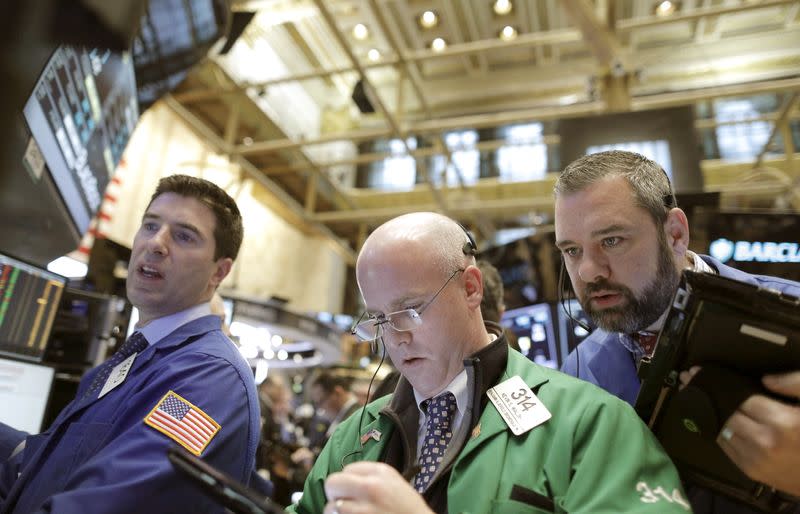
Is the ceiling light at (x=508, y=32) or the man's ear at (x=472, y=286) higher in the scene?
the ceiling light at (x=508, y=32)

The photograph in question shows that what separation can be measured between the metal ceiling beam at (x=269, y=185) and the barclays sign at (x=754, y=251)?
6363 millimetres

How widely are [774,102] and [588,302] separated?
11.8 m

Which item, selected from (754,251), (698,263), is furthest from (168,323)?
(754,251)

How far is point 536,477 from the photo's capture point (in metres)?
1.20

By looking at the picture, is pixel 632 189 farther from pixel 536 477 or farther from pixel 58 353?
pixel 58 353

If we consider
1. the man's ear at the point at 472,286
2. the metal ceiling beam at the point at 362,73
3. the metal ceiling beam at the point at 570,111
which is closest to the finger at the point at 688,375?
the man's ear at the point at 472,286

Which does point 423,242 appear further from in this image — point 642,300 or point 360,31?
point 360,31

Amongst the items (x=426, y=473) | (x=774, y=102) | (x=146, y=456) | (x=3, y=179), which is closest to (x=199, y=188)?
(x=146, y=456)

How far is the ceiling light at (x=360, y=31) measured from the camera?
32.3 feet

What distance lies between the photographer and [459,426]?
1413 mm

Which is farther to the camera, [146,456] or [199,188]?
[199,188]

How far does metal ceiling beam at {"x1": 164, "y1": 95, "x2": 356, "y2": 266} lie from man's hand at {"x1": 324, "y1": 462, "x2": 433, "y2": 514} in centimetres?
787

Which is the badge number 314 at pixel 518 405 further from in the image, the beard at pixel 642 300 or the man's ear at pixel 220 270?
the man's ear at pixel 220 270

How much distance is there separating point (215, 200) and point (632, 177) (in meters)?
1.35
